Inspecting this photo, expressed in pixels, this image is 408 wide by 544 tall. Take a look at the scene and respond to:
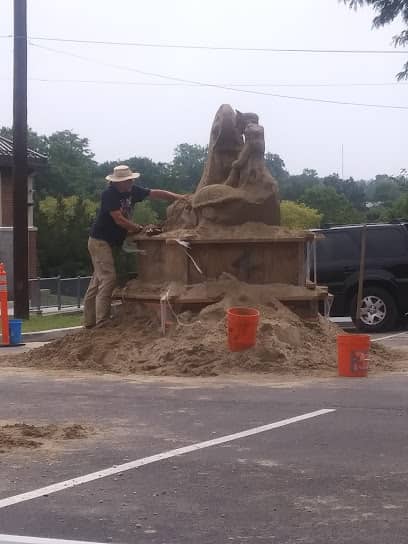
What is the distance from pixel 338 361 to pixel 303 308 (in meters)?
1.94

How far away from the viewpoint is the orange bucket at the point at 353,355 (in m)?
11.2

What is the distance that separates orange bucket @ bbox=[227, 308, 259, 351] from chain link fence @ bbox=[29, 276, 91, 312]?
52.5ft

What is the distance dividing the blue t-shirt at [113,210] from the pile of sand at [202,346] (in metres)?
0.94

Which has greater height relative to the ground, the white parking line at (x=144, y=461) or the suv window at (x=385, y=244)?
the suv window at (x=385, y=244)

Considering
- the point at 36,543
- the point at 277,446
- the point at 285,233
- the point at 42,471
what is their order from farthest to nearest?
the point at 285,233 < the point at 277,446 < the point at 42,471 < the point at 36,543

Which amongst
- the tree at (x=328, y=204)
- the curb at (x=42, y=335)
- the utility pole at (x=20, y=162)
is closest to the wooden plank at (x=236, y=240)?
the curb at (x=42, y=335)

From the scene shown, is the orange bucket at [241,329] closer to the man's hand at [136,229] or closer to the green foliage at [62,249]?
the man's hand at [136,229]

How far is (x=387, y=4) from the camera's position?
778 inches

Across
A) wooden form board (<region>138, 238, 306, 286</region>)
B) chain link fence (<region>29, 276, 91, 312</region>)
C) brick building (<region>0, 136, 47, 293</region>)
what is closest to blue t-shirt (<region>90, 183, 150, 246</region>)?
wooden form board (<region>138, 238, 306, 286</region>)

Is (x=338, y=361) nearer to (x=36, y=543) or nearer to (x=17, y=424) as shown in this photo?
(x=17, y=424)

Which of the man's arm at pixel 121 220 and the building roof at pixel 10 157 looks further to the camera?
the building roof at pixel 10 157

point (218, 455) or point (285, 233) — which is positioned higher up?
point (285, 233)

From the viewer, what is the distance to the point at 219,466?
7.01 m

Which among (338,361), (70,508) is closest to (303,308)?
(338,361)
